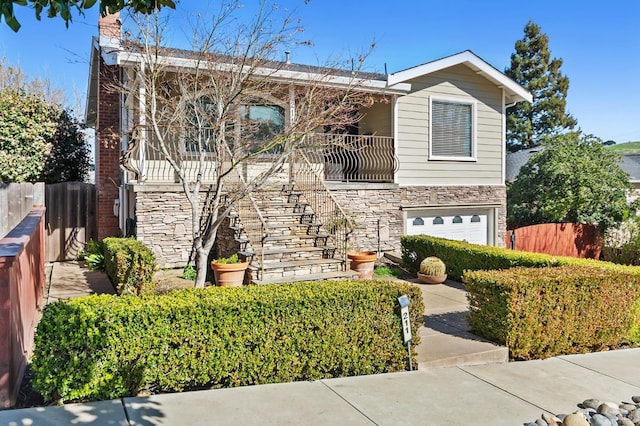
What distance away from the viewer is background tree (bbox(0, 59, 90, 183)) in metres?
12.7

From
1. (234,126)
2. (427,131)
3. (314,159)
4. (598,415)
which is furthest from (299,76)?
(598,415)

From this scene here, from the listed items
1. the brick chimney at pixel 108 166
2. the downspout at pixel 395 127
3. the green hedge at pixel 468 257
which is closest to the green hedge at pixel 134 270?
the brick chimney at pixel 108 166

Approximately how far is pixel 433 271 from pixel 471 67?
6680 mm

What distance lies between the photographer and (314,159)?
13.1 metres

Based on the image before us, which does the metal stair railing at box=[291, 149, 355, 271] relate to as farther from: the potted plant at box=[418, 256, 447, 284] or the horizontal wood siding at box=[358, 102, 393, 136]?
the horizontal wood siding at box=[358, 102, 393, 136]

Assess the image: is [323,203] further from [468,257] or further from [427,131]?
[427,131]

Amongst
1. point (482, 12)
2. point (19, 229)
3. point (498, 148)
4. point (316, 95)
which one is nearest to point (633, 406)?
point (316, 95)

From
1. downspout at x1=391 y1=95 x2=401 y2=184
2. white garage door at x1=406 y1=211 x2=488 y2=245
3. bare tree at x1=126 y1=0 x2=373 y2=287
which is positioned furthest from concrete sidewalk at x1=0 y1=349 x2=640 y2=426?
white garage door at x1=406 y1=211 x2=488 y2=245

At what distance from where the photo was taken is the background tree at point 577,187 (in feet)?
53.5

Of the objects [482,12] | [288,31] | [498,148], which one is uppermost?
[482,12]

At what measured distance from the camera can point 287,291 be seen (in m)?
5.35

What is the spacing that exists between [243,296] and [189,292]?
59 centimetres

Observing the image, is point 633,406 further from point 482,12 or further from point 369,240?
point 482,12

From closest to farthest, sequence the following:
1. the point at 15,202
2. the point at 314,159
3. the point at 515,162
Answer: the point at 15,202, the point at 314,159, the point at 515,162
